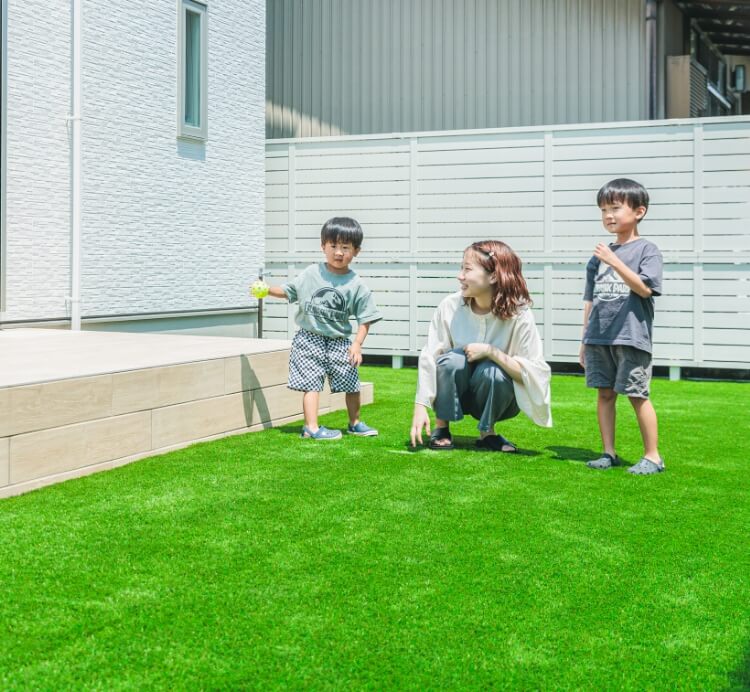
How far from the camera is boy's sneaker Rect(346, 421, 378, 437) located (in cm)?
566

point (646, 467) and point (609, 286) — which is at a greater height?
point (609, 286)

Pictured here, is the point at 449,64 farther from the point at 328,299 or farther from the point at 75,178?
the point at 328,299

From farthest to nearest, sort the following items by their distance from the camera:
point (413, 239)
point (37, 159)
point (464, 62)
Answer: point (464, 62) → point (413, 239) → point (37, 159)

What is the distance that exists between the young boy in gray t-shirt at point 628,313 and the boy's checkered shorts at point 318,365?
1.52 metres

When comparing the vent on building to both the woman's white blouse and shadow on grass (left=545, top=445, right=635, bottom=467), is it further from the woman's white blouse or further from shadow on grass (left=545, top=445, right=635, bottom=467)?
the woman's white blouse

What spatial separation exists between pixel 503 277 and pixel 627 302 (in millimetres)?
620

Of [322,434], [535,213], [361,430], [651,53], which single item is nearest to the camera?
[322,434]

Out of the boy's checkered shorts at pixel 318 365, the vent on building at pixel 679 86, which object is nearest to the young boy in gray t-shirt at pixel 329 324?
the boy's checkered shorts at pixel 318 365

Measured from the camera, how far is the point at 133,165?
8609 mm

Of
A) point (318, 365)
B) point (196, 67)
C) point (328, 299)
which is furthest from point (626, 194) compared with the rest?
point (196, 67)

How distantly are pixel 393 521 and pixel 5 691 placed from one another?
1.73 m

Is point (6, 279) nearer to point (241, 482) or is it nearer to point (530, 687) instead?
point (241, 482)

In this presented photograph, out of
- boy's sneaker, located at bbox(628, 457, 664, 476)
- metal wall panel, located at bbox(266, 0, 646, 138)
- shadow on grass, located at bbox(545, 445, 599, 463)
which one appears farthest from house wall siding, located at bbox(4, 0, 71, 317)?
metal wall panel, located at bbox(266, 0, 646, 138)

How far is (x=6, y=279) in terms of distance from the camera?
7.37 m
